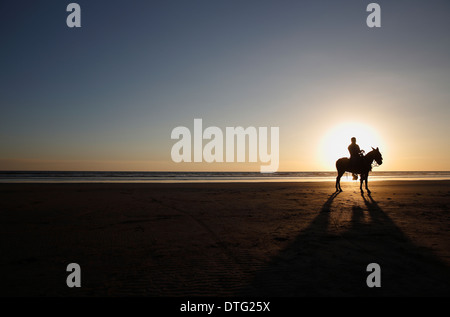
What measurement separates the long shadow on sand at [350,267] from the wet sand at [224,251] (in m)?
0.02

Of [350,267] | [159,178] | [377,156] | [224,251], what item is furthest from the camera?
[159,178]

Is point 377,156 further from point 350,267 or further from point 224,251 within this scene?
point 224,251

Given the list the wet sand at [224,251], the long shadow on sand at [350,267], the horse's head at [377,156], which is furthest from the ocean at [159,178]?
the long shadow on sand at [350,267]

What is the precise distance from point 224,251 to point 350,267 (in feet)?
8.01

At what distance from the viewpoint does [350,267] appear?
196 inches

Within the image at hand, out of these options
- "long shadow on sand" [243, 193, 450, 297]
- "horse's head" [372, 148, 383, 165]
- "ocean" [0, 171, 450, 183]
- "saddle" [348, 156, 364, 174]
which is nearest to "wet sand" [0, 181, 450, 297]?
"long shadow on sand" [243, 193, 450, 297]

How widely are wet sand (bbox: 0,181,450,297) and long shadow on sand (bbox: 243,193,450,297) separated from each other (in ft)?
0.06

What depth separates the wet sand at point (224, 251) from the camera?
14.0 feet

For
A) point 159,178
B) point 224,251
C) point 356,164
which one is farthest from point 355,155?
point 159,178

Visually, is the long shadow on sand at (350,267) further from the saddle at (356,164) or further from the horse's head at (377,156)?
the horse's head at (377,156)

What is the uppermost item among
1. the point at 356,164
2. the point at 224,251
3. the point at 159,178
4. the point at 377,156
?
the point at 377,156

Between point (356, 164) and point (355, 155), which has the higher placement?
point (355, 155)

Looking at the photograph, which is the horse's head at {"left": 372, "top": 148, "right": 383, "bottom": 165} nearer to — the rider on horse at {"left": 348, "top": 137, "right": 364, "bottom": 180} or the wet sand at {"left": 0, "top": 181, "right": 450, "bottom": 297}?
the rider on horse at {"left": 348, "top": 137, "right": 364, "bottom": 180}
